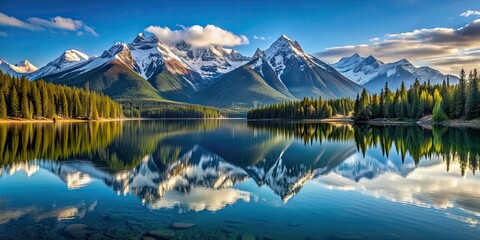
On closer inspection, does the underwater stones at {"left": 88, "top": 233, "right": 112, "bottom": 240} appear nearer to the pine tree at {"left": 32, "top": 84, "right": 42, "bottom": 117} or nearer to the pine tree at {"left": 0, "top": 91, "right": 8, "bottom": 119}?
the pine tree at {"left": 0, "top": 91, "right": 8, "bottom": 119}

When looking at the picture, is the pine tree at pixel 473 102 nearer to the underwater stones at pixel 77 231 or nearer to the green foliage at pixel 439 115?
the green foliage at pixel 439 115

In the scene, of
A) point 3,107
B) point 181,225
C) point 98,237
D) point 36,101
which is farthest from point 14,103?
point 181,225

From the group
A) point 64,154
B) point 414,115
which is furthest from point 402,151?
point 414,115

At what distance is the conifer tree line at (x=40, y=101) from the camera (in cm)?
12975

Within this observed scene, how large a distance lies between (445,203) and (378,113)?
467 ft

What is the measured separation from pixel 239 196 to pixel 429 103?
5262 inches

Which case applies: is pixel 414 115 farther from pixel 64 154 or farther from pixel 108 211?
pixel 108 211

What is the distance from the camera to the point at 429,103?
445 ft

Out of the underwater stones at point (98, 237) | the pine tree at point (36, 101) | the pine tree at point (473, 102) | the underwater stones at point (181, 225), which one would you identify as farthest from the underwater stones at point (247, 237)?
the pine tree at point (36, 101)

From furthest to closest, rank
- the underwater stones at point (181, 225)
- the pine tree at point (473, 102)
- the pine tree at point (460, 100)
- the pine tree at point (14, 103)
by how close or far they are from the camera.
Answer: the pine tree at point (14, 103) → the pine tree at point (460, 100) → the pine tree at point (473, 102) → the underwater stones at point (181, 225)

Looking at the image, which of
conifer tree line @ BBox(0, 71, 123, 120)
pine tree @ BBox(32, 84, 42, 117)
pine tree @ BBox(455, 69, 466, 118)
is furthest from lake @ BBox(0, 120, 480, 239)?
pine tree @ BBox(32, 84, 42, 117)

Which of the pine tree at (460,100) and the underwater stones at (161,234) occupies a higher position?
the pine tree at (460,100)

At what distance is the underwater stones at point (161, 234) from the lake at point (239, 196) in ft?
0.18

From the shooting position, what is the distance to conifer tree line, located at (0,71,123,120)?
130 metres
